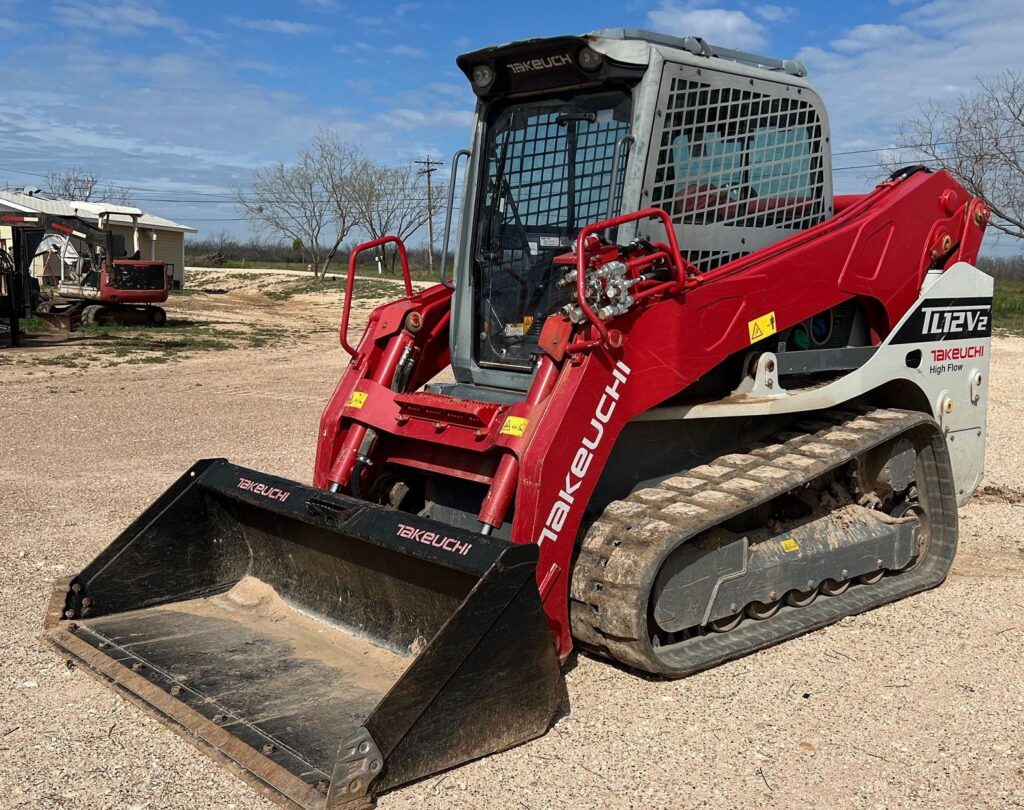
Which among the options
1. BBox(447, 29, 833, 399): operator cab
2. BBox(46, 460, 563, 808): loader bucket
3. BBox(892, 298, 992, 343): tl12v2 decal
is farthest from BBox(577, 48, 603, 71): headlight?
BBox(892, 298, 992, 343): tl12v2 decal

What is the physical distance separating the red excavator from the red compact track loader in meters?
18.0

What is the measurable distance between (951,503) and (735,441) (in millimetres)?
1396

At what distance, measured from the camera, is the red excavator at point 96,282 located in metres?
22.1

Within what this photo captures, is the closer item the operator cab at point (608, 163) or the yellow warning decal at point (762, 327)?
the operator cab at point (608, 163)

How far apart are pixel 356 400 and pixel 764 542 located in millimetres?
2051

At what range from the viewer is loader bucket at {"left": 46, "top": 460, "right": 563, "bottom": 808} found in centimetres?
363

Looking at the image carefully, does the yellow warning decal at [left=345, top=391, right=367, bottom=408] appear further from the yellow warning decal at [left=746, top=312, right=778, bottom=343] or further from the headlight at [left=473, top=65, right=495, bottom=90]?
the yellow warning decal at [left=746, top=312, right=778, bottom=343]

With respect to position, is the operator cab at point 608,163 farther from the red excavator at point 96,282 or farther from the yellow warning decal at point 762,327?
the red excavator at point 96,282

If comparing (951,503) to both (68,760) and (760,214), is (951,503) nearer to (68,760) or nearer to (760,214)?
(760,214)

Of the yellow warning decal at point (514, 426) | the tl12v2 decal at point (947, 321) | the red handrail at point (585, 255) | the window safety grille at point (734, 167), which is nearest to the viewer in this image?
the red handrail at point (585, 255)

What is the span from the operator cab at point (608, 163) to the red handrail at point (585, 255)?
29 centimetres

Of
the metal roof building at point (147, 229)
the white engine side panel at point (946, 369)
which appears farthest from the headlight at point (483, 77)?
the metal roof building at point (147, 229)

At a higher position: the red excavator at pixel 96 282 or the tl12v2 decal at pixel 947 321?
the tl12v2 decal at pixel 947 321

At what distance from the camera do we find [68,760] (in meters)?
3.82
